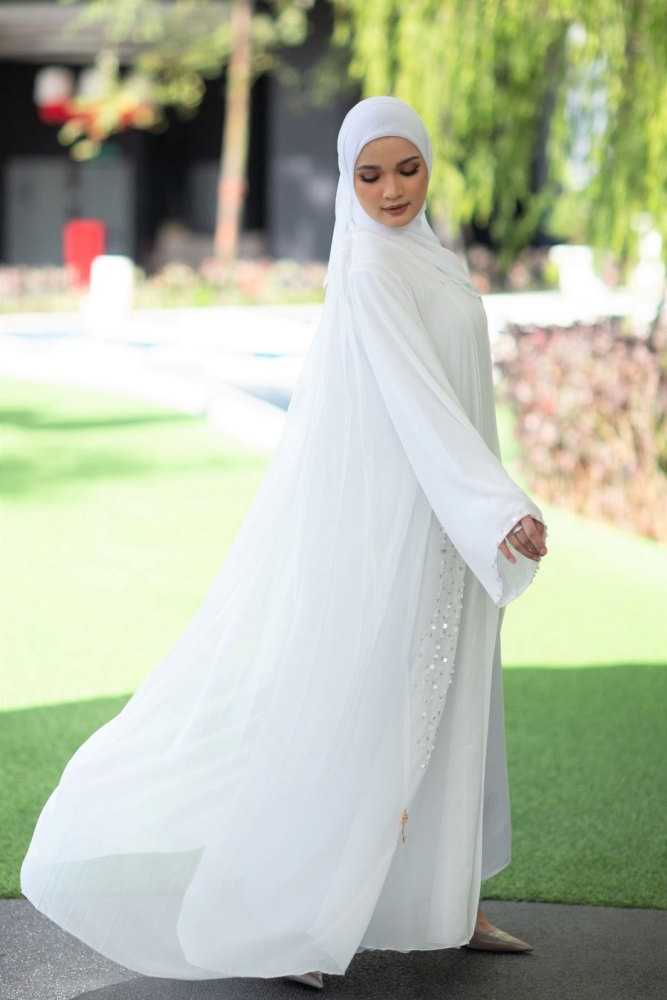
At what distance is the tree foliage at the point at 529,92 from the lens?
775 cm

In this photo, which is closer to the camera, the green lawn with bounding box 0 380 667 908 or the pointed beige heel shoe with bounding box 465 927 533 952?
the pointed beige heel shoe with bounding box 465 927 533 952

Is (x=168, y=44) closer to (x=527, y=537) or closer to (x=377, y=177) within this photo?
(x=377, y=177)

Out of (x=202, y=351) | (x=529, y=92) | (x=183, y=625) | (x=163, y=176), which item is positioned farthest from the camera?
(x=163, y=176)

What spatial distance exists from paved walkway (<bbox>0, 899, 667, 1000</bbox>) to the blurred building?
20986 mm

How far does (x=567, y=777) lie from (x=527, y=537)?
1883mm

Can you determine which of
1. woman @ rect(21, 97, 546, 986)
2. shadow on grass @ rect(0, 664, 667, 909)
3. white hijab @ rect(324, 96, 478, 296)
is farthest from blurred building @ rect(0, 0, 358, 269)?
woman @ rect(21, 97, 546, 986)

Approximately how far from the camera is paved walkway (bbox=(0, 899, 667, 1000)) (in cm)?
301

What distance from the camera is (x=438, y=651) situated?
296 cm

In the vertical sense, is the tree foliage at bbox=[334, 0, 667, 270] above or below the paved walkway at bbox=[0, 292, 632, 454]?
above

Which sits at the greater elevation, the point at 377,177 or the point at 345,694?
the point at 377,177

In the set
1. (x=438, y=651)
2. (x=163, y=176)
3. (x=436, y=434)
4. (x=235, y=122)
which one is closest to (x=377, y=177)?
(x=436, y=434)

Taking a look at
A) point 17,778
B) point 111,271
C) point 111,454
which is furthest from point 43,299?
point 17,778

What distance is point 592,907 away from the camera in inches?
138

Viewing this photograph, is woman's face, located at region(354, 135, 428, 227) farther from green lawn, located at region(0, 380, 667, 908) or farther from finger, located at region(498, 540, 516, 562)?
green lawn, located at region(0, 380, 667, 908)
